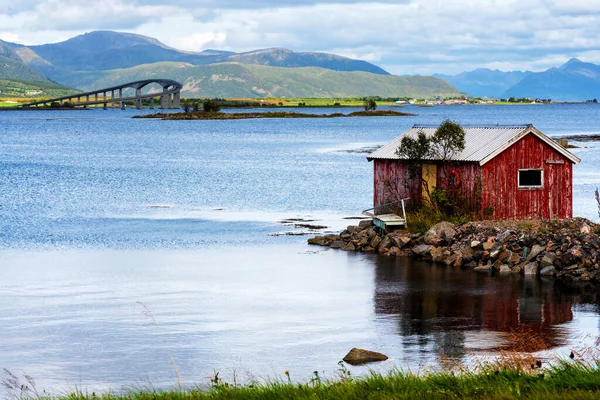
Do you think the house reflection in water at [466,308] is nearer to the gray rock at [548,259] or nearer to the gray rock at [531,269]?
the gray rock at [531,269]

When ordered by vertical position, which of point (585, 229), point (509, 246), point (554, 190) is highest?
point (554, 190)

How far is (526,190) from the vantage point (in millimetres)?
36156

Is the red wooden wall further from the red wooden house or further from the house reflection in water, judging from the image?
the house reflection in water

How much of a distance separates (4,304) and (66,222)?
20.4m

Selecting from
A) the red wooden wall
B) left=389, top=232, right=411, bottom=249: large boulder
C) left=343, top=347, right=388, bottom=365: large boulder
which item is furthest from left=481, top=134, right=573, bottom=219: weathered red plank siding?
left=343, top=347, right=388, bottom=365: large boulder

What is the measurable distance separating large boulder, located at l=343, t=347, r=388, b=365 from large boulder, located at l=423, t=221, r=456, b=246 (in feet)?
47.5

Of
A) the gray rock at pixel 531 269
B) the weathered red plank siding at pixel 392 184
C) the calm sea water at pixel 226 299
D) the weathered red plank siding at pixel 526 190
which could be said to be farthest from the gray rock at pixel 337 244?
the gray rock at pixel 531 269

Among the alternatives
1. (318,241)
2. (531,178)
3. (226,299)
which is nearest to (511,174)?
(531,178)

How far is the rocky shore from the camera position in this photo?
30219 mm

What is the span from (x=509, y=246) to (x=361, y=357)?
1363cm

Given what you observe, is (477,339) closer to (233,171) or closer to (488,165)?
(488,165)

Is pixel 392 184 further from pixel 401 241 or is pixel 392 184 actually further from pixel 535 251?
pixel 535 251

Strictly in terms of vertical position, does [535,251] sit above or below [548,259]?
above

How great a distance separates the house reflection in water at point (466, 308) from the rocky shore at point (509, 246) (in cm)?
82
